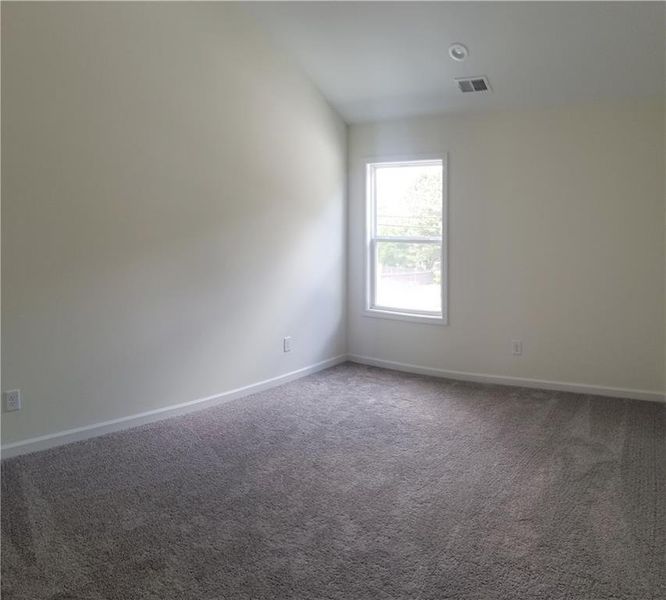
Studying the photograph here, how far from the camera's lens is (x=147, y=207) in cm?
376

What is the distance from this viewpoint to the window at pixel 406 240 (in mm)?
5152

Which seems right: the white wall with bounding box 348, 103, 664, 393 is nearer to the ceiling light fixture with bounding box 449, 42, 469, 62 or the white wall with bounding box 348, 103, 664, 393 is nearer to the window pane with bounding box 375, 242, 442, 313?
the window pane with bounding box 375, 242, 442, 313

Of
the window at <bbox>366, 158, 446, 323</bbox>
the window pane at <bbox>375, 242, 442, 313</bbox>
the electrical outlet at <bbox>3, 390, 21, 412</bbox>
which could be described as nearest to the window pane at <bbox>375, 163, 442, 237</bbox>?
the window at <bbox>366, 158, 446, 323</bbox>

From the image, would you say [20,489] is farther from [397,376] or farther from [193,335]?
[397,376]

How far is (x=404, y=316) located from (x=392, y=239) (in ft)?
2.50

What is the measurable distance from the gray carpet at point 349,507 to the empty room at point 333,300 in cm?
2

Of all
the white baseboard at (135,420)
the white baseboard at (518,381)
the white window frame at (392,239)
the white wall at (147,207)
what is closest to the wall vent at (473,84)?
the white window frame at (392,239)

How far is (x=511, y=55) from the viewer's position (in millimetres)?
4031

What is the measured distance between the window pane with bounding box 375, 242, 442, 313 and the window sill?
8 cm

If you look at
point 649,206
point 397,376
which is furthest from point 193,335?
point 649,206

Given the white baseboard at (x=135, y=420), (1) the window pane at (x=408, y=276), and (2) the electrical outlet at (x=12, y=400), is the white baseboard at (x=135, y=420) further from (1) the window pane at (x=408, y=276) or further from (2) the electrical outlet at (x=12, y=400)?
(1) the window pane at (x=408, y=276)

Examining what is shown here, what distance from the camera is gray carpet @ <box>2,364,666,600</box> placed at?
6.97 ft

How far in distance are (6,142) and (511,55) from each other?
3360mm

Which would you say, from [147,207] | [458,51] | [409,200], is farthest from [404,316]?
[147,207]
